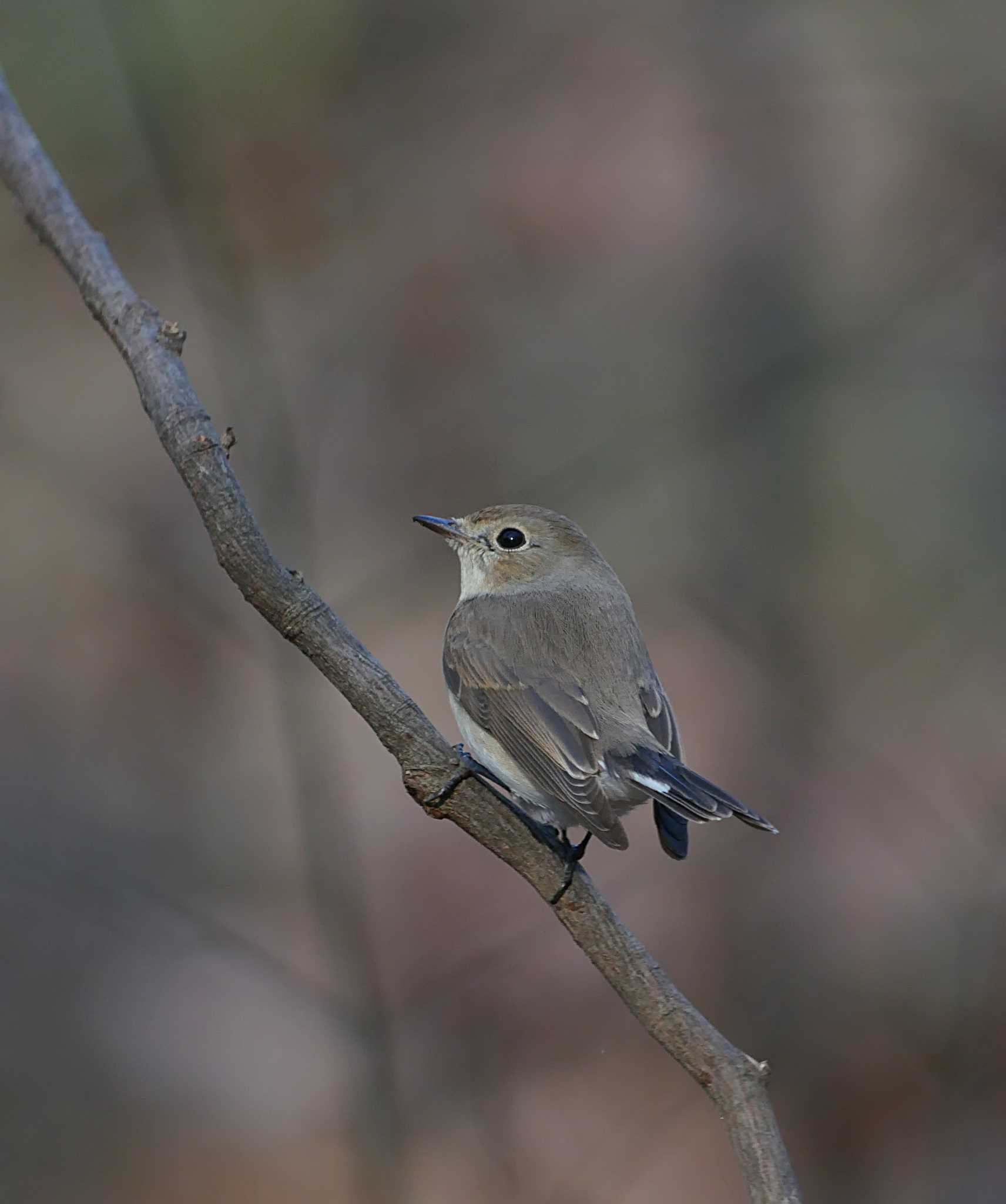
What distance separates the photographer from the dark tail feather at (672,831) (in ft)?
9.81

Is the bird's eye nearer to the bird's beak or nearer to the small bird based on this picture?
the small bird

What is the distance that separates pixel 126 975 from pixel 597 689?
4024mm

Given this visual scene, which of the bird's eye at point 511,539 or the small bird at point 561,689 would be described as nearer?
the small bird at point 561,689

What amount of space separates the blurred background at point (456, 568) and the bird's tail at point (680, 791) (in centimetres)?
321

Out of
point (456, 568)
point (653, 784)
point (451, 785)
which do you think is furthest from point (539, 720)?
point (456, 568)

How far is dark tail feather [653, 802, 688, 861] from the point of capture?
9.81ft

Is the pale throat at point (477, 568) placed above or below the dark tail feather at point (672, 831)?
above

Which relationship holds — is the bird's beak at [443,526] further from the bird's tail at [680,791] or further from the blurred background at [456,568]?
the blurred background at [456,568]

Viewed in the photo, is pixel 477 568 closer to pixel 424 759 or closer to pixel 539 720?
pixel 539 720

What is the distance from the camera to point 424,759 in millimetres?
2363

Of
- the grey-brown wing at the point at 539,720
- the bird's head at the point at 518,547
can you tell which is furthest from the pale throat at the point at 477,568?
the grey-brown wing at the point at 539,720

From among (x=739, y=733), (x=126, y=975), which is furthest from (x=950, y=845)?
(x=126, y=975)

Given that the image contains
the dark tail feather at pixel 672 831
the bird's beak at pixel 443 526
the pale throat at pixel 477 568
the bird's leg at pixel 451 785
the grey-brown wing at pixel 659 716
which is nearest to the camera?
the bird's leg at pixel 451 785

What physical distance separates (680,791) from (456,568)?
4.13m
